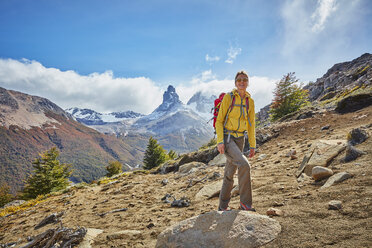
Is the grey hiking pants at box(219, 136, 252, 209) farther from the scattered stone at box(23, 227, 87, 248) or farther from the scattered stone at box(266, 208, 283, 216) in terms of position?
the scattered stone at box(23, 227, 87, 248)

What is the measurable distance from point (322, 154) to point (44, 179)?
3663 centimetres

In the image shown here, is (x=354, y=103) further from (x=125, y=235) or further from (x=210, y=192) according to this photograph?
(x=125, y=235)

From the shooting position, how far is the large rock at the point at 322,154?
17.6 feet

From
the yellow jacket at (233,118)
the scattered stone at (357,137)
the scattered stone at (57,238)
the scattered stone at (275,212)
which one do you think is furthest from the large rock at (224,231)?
the scattered stone at (357,137)

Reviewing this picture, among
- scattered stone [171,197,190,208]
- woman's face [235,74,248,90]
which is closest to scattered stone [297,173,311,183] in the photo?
woman's face [235,74,248,90]

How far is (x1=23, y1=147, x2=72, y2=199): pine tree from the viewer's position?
27.7 m

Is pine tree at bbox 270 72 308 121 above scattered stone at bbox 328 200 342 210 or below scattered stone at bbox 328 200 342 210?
above

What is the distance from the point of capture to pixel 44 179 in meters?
28.3

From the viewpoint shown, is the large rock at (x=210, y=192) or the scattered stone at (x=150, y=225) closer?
the scattered stone at (x=150, y=225)

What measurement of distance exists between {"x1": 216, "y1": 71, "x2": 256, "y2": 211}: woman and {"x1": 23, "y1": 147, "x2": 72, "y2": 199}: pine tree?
31904mm

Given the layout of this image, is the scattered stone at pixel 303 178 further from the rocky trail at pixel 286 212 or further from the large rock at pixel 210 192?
the large rock at pixel 210 192

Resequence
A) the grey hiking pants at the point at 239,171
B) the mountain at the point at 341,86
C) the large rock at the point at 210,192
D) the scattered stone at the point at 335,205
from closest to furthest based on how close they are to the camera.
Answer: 1. the scattered stone at the point at 335,205
2. the grey hiking pants at the point at 239,171
3. the large rock at the point at 210,192
4. the mountain at the point at 341,86

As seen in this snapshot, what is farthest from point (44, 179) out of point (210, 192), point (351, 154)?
point (351, 154)

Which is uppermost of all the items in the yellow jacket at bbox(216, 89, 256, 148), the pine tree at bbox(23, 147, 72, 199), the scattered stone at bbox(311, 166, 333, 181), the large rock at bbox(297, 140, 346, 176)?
the yellow jacket at bbox(216, 89, 256, 148)
